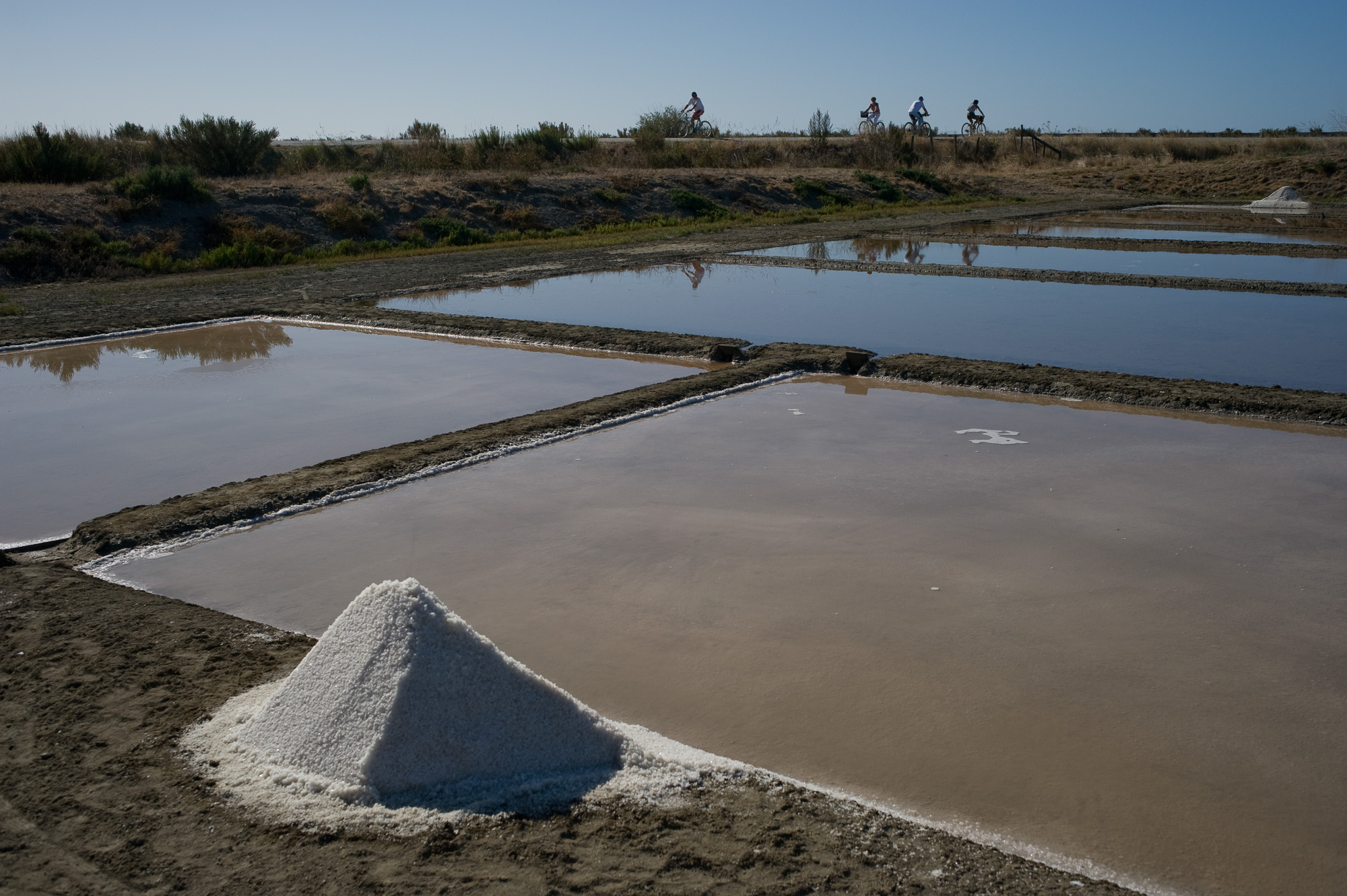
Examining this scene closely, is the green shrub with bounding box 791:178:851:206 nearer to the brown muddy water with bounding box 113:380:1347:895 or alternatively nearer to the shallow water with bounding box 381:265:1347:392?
the shallow water with bounding box 381:265:1347:392

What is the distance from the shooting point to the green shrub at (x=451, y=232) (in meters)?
17.5

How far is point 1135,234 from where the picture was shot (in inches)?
693

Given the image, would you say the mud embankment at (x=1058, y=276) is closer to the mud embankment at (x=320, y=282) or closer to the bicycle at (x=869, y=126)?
the mud embankment at (x=320, y=282)

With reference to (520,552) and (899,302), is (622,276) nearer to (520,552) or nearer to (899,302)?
(899,302)

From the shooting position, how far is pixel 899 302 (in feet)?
34.5

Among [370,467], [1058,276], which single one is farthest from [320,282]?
[1058,276]

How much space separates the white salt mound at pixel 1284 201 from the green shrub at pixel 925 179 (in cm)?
732

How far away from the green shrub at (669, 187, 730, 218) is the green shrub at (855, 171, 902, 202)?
5515 millimetres

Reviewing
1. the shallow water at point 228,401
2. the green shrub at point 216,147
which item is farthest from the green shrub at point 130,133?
the shallow water at point 228,401

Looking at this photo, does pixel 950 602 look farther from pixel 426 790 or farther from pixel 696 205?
pixel 696 205

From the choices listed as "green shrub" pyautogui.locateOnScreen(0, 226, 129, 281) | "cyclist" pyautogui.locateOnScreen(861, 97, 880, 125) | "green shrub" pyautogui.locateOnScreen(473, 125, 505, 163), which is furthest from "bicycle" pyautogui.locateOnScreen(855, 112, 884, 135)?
"green shrub" pyautogui.locateOnScreen(0, 226, 129, 281)

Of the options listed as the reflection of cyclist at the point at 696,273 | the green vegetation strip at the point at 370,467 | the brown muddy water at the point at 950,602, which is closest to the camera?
the brown muddy water at the point at 950,602

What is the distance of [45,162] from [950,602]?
62.6 ft

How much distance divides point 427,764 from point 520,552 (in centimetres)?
182
